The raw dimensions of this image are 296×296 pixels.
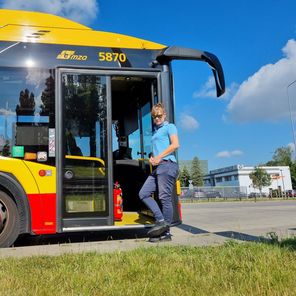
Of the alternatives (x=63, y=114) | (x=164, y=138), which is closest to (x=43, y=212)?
(x=63, y=114)

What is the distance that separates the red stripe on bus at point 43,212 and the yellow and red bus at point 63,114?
1 centimetres

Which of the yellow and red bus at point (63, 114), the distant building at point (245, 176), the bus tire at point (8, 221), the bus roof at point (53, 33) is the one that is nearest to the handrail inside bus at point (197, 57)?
→ the yellow and red bus at point (63, 114)

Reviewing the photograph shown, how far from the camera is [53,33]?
6750mm

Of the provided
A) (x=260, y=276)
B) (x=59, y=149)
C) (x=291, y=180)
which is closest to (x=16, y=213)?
(x=59, y=149)

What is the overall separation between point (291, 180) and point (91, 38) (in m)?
103

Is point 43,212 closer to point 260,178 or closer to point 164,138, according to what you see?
point 164,138

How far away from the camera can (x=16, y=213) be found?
6105mm

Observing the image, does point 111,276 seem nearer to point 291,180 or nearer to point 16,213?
point 16,213

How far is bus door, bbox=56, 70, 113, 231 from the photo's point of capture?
6.41 metres

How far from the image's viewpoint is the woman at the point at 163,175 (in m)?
6.35

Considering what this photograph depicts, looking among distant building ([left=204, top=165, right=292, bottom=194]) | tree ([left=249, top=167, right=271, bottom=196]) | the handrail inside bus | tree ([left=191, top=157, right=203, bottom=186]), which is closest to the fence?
the handrail inside bus

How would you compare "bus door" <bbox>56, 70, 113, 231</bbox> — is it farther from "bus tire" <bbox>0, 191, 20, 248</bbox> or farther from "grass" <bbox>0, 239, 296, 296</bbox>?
"grass" <bbox>0, 239, 296, 296</bbox>

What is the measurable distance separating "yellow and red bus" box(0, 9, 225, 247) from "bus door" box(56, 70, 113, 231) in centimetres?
2

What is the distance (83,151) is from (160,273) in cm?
327
